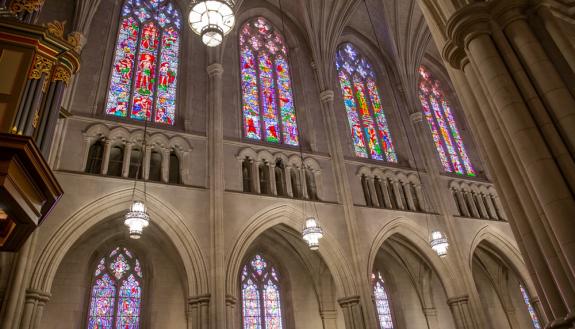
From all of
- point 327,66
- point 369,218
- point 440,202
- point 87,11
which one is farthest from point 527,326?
point 87,11

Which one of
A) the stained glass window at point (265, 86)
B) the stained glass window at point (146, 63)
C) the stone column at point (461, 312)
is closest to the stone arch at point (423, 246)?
the stone column at point (461, 312)

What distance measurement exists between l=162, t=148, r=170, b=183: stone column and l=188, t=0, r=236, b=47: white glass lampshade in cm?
547

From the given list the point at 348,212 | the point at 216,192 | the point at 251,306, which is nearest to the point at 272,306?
the point at 251,306

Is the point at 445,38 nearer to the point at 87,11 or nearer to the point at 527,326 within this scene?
the point at 87,11

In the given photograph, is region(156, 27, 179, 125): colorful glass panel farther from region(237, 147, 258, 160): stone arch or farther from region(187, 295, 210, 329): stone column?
region(187, 295, 210, 329): stone column

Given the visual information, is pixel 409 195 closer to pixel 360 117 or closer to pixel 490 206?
pixel 360 117

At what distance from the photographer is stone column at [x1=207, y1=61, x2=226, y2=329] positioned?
10.9m

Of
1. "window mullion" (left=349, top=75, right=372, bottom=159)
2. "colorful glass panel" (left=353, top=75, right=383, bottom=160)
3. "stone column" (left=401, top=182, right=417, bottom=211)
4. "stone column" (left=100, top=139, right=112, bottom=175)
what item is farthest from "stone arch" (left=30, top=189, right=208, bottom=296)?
"colorful glass panel" (left=353, top=75, right=383, bottom=160)

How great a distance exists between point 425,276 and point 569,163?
515 inches

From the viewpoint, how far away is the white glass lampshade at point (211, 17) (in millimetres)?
7664

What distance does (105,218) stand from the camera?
36.7 feet

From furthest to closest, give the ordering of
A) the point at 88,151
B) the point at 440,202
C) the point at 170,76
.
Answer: the point at 440,202 < the point at 170,76 < the point at 88,151

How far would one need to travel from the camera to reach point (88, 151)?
11703mm

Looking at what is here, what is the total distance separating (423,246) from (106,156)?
33.7 ft
